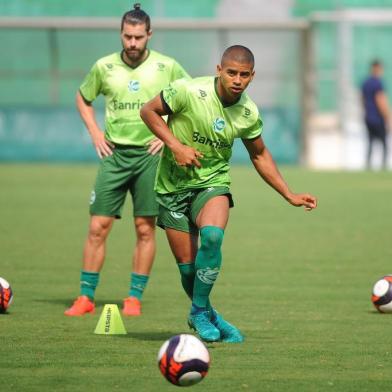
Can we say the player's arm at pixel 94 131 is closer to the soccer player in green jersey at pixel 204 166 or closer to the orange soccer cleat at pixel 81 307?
the orange soccer cleat at pixel 81 307

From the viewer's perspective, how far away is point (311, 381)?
773 centimetres

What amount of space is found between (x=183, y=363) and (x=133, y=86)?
413 cm

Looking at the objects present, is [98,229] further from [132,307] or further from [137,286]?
[132,307]

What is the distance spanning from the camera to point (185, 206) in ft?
30.2

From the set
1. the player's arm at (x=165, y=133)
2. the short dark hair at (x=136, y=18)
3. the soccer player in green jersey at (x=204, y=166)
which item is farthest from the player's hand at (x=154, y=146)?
the player's arm at (x=165, y=133)

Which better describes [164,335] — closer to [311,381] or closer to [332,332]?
[332,332]

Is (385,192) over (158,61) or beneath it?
beneath

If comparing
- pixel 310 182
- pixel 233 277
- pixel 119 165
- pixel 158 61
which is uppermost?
pixel 158 61

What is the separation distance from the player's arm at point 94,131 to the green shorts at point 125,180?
0.07 meters

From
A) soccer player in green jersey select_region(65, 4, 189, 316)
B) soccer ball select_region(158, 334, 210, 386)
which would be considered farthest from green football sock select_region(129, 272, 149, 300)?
soccer ball select_region(158, 334, 210, 386)

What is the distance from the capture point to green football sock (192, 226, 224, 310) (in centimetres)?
876

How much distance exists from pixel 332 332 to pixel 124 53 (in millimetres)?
3064

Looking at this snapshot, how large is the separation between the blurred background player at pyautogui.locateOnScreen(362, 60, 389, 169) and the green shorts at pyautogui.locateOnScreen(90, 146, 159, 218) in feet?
62.5

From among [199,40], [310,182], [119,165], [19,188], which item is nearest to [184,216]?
[119,165]
